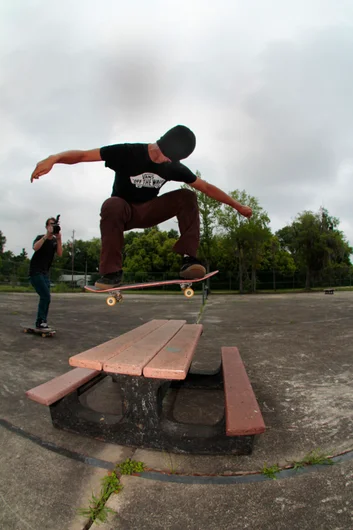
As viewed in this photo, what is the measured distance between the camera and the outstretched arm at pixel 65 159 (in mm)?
2662

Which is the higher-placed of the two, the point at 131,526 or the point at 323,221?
the point at 323,221

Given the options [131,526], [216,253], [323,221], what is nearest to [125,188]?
[131,526]

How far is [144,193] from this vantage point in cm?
325

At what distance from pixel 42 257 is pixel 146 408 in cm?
395

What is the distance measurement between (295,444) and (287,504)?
0.58 metres

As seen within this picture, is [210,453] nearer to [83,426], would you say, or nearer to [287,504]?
[287,504]

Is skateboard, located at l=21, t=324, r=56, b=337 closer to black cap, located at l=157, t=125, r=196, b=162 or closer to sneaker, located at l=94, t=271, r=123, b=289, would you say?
sneaker, located at l=94, t=271, r=123, b=289

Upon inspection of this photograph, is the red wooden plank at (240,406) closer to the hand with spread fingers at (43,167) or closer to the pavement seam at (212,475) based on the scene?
the pavement seam at (212,475)

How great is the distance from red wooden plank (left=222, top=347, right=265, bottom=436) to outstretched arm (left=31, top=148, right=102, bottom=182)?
2.32m

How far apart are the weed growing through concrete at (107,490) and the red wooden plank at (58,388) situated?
1.85ft

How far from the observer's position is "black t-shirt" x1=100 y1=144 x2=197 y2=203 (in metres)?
2.98

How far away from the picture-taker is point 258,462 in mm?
1784

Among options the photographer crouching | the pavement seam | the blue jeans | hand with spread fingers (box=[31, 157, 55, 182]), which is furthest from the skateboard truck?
the blue jeans

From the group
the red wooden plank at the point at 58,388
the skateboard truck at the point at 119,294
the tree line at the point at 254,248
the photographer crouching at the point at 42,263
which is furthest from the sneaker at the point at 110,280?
the tree line at the point at 254,248
